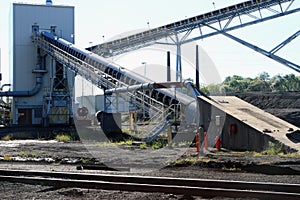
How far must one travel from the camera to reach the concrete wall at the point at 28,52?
5128 cm

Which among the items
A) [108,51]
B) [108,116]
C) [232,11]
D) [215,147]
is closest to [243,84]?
[108,51]

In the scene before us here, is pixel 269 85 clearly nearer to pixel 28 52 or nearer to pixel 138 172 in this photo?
pixel 28 52

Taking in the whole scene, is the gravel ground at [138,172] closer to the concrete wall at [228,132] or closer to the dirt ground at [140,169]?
the dirt ground at [140,169]

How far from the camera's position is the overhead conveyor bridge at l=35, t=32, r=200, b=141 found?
24.0 metres

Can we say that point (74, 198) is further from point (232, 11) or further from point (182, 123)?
point (232, 11)

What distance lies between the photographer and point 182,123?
23094 millimetres

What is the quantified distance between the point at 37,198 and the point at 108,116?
20788 mm

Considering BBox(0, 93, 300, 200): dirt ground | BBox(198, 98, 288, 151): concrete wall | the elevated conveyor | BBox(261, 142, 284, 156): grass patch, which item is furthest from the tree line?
BBox(0, 93, 300, 200): dirt ground

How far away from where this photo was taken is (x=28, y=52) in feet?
169

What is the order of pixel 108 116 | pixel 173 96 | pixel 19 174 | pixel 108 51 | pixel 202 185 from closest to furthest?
pixel 202 185 < pixel 19 174 < pixel 173 96 < pixel 108 116 < pixel 108 51

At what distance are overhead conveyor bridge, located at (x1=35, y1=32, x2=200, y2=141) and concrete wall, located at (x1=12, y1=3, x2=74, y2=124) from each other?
7.72ft

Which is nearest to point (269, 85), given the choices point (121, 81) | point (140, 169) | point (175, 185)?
point (121, 81)

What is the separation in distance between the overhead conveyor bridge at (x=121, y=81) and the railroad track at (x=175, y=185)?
13.8m

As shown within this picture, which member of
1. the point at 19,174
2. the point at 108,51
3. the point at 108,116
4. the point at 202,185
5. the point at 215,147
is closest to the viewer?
the point at 202,185
